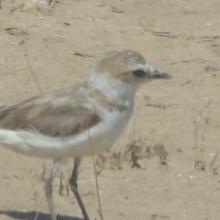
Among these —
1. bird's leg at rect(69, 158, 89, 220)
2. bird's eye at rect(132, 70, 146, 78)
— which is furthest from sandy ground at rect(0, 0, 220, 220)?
bird's eye at rect(132, 70, 146, 78)

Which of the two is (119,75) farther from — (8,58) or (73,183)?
(8,58)

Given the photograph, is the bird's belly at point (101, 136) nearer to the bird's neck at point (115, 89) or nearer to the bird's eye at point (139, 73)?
the bird's neck at point (115, 89)

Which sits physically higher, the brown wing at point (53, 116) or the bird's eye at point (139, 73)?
the bird's eye at point (139, 73)

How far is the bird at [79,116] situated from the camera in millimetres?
6688

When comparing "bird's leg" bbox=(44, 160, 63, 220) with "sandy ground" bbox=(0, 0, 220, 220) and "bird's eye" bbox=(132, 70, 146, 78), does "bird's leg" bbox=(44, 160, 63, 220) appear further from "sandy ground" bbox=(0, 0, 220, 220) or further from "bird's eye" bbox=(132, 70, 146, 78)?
"bird's eye" bbox=(132, 70, 146, 78)

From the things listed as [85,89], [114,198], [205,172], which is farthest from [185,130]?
[85,89]

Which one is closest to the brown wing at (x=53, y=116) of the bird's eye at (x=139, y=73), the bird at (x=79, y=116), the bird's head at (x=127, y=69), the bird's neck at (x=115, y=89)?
the bird at (x=79, y=116)

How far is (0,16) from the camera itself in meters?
11.1

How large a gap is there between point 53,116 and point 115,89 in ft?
1.44

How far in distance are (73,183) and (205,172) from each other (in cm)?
135

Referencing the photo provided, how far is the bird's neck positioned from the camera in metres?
6.79

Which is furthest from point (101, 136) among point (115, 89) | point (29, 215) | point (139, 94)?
point (139, 94)

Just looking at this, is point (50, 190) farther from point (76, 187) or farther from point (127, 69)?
point (127, 69)

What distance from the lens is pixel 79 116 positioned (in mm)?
6777
